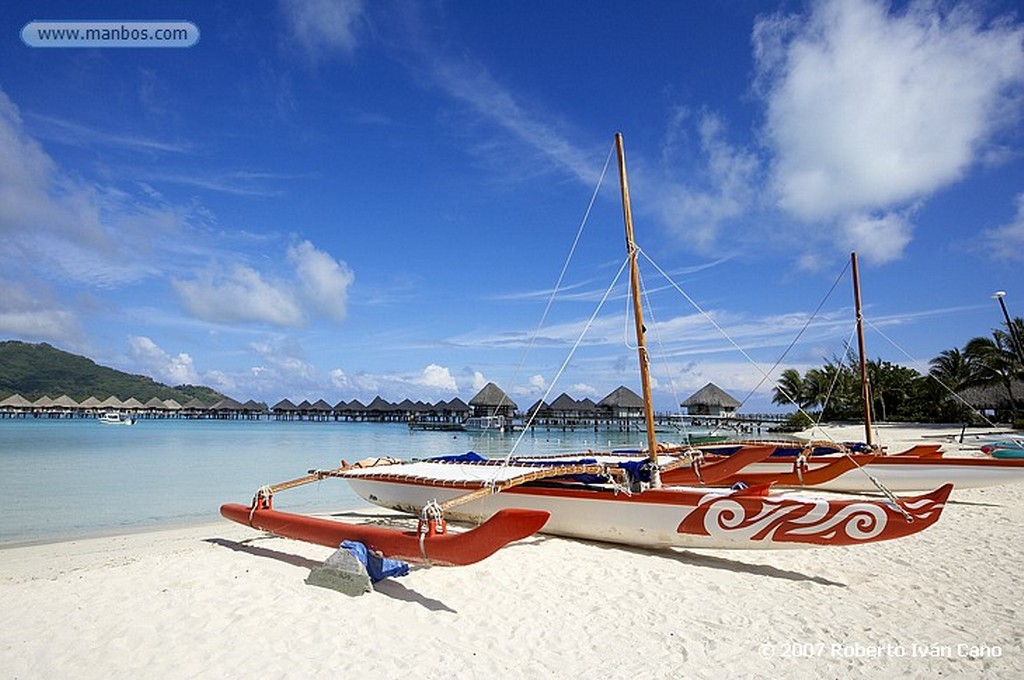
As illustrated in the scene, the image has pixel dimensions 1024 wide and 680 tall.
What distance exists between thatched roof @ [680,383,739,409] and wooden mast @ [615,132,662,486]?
3841cm

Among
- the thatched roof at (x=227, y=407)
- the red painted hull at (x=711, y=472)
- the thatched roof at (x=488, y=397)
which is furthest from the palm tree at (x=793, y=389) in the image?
the thatched roof at (x=227, y=407)

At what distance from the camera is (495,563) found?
19.7 feet

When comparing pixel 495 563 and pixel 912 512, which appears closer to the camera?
pixel 912 512

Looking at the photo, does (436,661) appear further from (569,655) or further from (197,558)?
(197,558)

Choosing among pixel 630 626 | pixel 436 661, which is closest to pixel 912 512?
pixel 630 626

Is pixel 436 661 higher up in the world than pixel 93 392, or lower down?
lower down

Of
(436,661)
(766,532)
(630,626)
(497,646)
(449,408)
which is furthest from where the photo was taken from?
(449,408)

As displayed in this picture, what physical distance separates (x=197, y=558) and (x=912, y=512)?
6.81 m

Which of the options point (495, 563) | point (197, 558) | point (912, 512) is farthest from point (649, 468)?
point (197, 558)

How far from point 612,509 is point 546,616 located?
2.23 metres

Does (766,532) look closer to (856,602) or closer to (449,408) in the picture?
(856,602)

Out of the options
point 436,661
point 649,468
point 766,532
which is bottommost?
point 436,661

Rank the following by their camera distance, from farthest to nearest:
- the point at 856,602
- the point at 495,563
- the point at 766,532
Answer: the point at 495,563, the point at 766,532, the point at 856,602

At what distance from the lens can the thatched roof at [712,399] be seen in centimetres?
4328
